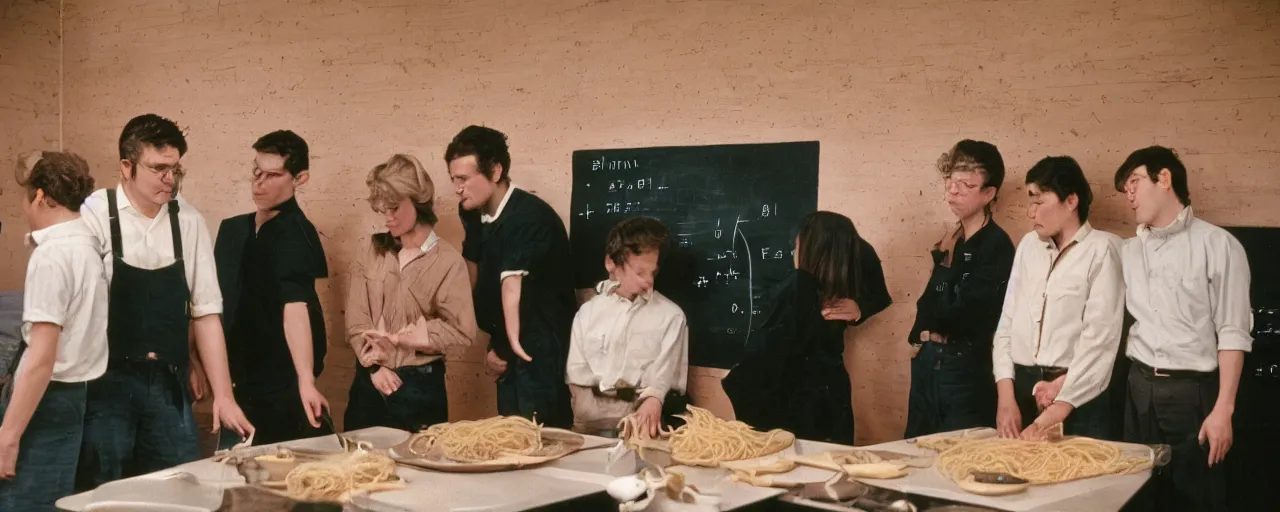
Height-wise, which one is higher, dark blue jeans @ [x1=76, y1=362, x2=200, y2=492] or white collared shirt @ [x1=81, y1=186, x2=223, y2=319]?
white collared shirt @ [x1=81, y1=186, x2=223, y2=319]

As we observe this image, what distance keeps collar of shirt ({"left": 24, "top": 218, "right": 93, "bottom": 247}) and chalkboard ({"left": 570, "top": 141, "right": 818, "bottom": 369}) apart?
6.04 feet

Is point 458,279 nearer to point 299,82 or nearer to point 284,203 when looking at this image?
point 284,203

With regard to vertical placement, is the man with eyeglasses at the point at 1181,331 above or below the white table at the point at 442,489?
above

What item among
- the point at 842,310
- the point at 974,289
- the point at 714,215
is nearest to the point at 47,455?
the point at 714,215

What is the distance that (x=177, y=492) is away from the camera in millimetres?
2723

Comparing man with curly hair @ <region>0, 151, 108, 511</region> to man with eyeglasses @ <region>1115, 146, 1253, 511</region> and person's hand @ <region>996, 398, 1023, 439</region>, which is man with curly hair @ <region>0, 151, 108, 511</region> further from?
man with eyeglasses @ <region>1115, 146, 1253, 511</region>

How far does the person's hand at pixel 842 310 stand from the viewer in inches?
152

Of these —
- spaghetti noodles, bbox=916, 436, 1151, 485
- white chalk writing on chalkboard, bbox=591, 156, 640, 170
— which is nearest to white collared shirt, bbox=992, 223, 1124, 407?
spaghetti noodles, bbox=916, 436, 1151, 485

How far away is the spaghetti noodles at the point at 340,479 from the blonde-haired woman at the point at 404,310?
126cm

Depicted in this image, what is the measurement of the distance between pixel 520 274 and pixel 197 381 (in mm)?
1248

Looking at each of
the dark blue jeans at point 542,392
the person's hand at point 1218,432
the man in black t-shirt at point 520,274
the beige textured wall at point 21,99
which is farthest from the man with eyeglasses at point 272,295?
the person's hand at point 1218,432

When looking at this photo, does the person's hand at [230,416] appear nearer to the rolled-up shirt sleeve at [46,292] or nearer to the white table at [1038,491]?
the rolled-up shirt sleeve at [46,292]

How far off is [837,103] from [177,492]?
8.10ft

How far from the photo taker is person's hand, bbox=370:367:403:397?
4.17 metres
